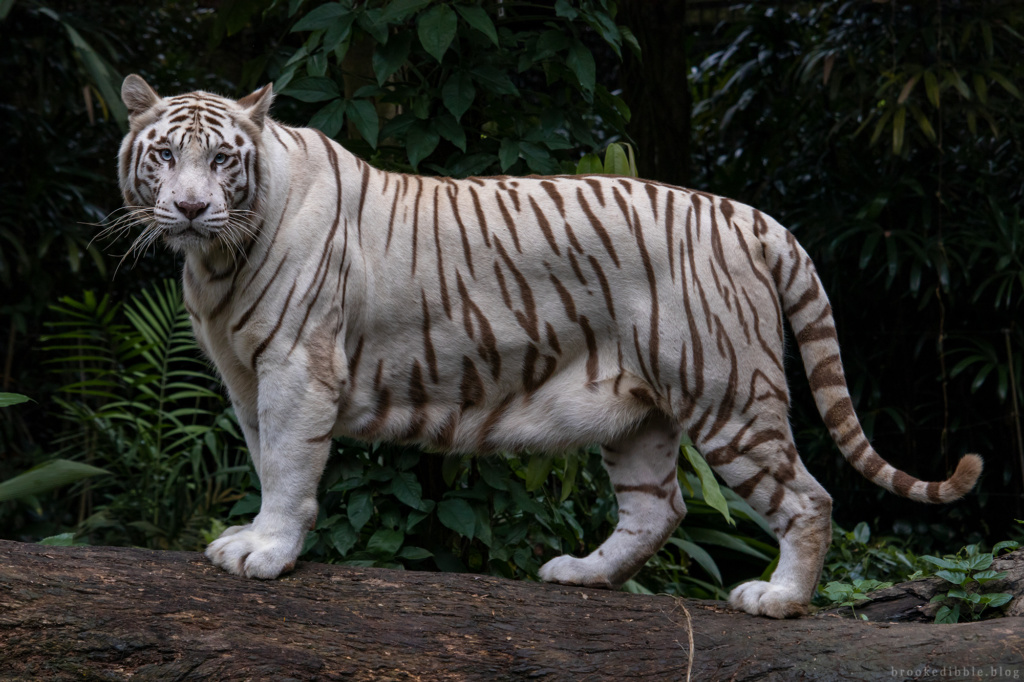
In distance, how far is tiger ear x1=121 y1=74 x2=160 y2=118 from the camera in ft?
9.29

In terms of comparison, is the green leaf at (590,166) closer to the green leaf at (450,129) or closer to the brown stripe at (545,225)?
the green leaf at (450,129)

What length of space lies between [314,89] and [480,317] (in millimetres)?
1158

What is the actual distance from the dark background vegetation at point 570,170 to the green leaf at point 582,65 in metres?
0.01

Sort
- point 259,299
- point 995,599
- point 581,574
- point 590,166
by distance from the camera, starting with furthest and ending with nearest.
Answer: point 590,166 → point 581,574 → point 995,599 → point 259,299

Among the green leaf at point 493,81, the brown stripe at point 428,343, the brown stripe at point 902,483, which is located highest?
the green leaf at point 493,81

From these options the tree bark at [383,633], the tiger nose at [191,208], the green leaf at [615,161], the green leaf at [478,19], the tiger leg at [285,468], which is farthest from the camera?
the green leaf at [615,161]

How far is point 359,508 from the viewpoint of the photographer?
334 centimetres

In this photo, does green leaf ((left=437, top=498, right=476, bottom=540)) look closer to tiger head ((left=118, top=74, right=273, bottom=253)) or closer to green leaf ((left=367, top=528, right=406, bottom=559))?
green leaf ((left=367, top=528, right=406, bottom=559))

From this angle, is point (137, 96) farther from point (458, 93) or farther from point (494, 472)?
point (494, 472)

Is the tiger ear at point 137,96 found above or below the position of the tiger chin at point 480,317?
above

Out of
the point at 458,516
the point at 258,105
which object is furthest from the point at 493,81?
the point at 458,516

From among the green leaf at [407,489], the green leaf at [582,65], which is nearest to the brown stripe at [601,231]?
the green leaf at [582,65]

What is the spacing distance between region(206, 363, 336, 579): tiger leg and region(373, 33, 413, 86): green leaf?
1.23 metres

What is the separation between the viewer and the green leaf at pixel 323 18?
11.1 ft
